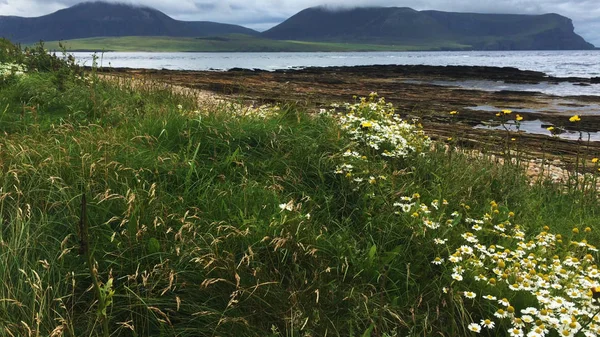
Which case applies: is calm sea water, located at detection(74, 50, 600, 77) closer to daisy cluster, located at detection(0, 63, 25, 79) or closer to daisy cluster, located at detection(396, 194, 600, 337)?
daisy cluster, located at detection(0, 63, 25, 79)

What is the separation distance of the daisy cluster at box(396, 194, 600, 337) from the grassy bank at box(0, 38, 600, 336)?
2 cm

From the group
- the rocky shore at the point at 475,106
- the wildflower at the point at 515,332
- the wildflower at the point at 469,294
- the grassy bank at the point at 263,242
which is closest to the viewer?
the wildflower at the point at 515,332

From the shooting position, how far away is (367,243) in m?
3.24

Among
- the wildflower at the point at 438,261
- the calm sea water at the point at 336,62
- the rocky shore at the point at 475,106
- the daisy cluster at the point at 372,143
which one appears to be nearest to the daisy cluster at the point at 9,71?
the rocky shore at the point at 475,106

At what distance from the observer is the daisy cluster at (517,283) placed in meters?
2.40

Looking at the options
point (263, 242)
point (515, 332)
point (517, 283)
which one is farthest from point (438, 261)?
point (263, 242)

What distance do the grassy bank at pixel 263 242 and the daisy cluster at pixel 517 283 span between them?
0.05ft

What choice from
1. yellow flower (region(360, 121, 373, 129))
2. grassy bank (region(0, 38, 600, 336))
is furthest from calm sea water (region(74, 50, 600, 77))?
yellow flower (region(360, 121, 373, 129))

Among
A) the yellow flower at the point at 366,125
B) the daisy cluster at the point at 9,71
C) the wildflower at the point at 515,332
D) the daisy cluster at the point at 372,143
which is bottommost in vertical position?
the wildflower at the point at 515,332

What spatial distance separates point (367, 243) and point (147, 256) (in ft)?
5.23

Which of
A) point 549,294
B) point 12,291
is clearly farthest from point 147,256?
point 549,294

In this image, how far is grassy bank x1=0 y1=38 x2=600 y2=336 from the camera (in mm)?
2510

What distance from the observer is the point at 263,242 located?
2.92 metres

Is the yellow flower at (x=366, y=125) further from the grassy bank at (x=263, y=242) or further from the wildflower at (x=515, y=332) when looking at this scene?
the wildflower at (x=515, y=332)
